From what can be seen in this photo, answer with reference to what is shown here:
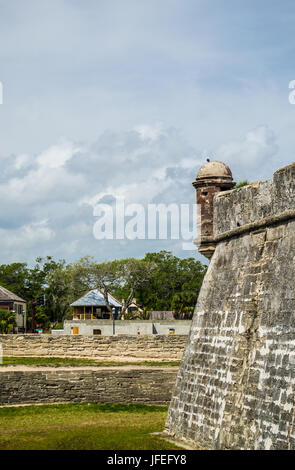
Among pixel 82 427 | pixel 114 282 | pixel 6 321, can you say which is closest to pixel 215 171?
pixel 82 427

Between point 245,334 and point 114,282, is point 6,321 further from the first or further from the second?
point 245,334

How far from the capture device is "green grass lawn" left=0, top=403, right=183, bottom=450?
11.6m

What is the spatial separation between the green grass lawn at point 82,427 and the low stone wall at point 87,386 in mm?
660

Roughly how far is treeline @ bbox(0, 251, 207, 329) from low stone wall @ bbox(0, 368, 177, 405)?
3727 centimetres

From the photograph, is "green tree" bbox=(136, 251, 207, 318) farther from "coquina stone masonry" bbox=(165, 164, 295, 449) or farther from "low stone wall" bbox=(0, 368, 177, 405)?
"coquina stone masonry" bbox=(165, 164, 295, 449)

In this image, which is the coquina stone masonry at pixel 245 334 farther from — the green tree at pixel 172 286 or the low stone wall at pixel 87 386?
the green tree at pixel 172 286

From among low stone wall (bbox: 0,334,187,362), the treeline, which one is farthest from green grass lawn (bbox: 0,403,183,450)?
the treeline

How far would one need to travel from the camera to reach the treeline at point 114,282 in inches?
2281

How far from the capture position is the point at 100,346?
25.5 m

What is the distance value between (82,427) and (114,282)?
144 ft

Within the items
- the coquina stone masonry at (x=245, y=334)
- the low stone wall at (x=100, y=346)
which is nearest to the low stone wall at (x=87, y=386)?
the coquina stone masonry at (x=245, y=334)

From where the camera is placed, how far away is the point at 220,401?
36.9ft

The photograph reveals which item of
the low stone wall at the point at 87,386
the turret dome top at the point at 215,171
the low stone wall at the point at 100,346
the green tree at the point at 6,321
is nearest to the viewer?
the turret dome top at the point at 215,171
